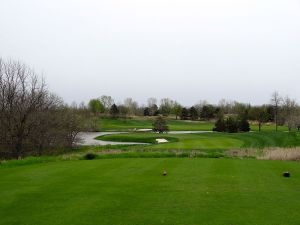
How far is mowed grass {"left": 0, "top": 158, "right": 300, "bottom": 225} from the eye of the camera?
8484mm

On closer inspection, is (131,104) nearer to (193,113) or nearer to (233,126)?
(193,113)

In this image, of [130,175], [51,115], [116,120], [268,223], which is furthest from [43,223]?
[116,120]

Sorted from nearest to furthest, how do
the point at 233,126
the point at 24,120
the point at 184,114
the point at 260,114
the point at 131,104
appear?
the point at 24,120 → the point at 233,126 → the point at 260,114 → the point at 184,114 → the point at 131,104

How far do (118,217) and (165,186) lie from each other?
154 inches

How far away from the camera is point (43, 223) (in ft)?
26.5

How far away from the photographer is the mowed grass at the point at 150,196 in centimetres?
848

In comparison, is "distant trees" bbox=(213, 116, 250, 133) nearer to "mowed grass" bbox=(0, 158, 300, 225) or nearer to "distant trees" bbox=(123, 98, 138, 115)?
"mowed grass" bbox=(0, 158, 300, 225)

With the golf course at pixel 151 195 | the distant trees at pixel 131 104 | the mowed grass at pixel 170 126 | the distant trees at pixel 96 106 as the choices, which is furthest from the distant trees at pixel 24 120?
the distant trees at pixel 131 104

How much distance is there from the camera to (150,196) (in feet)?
35.1

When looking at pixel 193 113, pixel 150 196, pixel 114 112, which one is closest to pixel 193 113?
pixel 193 113

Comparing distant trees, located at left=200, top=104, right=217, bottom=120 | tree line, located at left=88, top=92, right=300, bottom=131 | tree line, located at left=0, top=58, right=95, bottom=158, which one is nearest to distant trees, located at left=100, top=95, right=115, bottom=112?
tree line, located at left=88, top=92, right=300, bottom=131

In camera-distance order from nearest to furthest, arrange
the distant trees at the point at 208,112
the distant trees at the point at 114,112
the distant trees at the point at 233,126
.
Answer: the distant trees at the point at 233,126, the distant trees at the point at 208,112, the distant trees at the point at 114,112

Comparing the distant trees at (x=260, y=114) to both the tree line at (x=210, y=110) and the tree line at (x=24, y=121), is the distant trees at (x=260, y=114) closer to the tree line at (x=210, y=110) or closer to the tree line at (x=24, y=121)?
the tree line at (x=210, y=110)

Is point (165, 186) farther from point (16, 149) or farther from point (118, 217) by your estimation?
point (16, 149)
